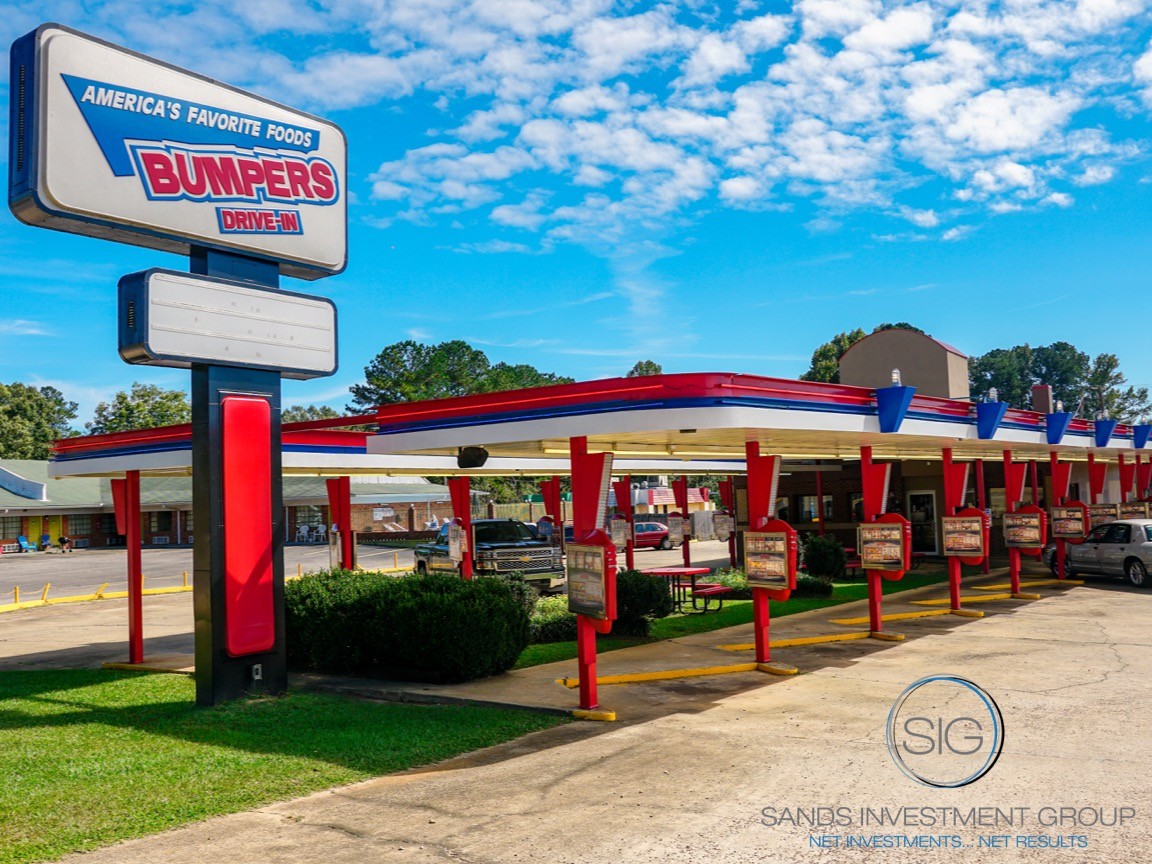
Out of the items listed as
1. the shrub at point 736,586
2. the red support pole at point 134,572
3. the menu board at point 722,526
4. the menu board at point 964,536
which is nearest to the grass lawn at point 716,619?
the shrub at point 736,586

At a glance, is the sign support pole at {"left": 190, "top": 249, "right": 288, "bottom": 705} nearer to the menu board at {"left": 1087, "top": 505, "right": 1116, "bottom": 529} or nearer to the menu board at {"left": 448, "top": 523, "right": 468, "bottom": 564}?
the menu board at {"left": 448, "top": 523, "right": 468, "bottom": 564}

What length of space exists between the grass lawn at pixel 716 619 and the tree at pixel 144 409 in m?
59.8

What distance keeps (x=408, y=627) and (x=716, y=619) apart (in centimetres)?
783

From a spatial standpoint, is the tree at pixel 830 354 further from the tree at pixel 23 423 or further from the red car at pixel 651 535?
the tree at pixel 23 423

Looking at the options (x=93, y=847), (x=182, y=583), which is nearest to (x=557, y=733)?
(x=93, y=847)

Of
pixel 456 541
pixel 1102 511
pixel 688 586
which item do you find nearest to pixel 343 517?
pixel 456 541

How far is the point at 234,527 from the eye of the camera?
37.6ft

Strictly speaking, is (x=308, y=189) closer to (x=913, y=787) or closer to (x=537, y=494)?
(x=913, y=787)

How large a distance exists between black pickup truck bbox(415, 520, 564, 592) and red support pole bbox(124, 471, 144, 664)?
6622 millimetres

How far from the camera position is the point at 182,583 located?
1332 inches

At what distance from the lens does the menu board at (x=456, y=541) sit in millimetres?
18594

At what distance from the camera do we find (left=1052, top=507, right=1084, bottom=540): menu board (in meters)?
23.2

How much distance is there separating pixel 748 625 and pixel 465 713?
8178 millimetres

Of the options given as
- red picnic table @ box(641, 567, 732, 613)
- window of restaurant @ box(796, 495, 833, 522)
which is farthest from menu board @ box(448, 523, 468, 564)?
window of restaurant @ box(796, 495, 833, 522)
